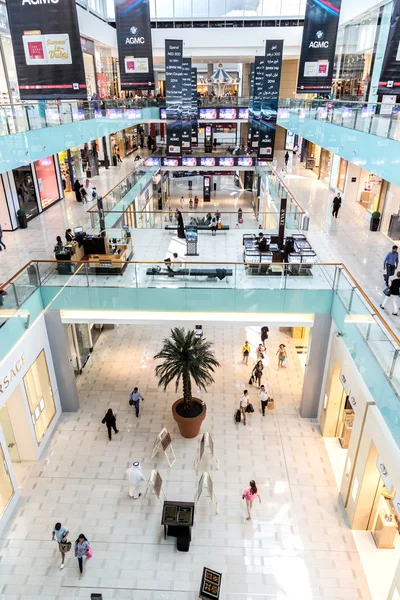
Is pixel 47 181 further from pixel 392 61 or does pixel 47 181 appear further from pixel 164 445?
pixel 392 61

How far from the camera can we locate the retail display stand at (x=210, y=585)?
25.1ft

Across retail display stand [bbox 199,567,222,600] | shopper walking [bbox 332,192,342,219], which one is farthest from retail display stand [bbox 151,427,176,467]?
shopper walking [bbox 332,192,342,219]

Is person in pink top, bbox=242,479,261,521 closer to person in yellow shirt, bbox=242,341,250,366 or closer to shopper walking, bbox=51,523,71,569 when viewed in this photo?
shopper walking, bbox=51,523,71,569

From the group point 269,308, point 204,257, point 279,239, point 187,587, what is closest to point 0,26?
point 204,257

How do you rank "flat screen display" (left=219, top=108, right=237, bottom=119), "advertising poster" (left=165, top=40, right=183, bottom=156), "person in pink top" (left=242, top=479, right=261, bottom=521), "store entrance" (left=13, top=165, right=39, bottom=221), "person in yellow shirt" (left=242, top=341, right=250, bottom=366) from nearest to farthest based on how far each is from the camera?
"person in pink top" (left=242, top=479, right=261, bottom=521), "person in yellow shirt" (left=242, top=341, right=250, bottom=366), "store entrance" (left=13, top=165, right=39, bottom=221), "advertising poster" (left=165, top=40, right=183, bottom=156), "flat screen display" (left=219, top=108, right=237, bottom=119)

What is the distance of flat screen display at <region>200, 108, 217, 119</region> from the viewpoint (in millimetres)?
34969

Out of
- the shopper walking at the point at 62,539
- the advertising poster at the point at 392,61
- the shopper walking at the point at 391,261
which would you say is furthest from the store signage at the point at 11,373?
the advertising poster at the point at 392,61

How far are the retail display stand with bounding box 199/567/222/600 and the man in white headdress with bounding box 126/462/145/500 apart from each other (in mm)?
2612

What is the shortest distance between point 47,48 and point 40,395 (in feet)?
29.4

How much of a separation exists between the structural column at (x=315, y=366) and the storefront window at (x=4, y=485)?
7.96 metres

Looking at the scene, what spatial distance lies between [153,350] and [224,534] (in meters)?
7.83

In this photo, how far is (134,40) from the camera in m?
18.5

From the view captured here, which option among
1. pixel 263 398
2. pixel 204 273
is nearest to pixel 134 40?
pixel 204 273

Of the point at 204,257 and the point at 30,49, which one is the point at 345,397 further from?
the point at 30,49
